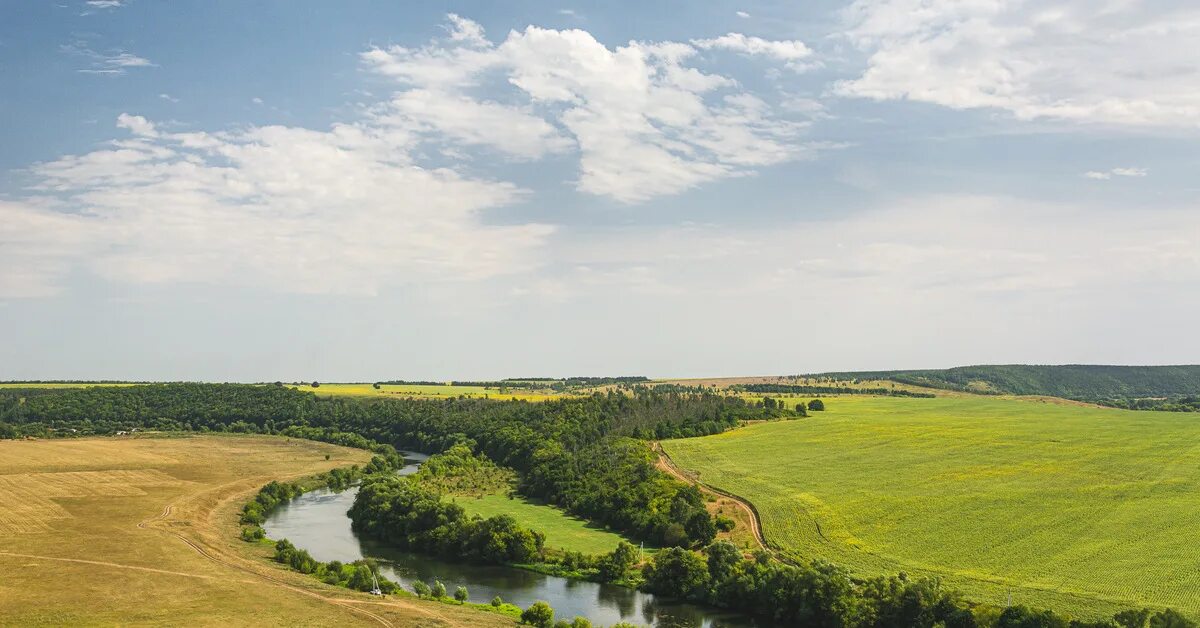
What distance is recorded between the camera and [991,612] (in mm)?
54094

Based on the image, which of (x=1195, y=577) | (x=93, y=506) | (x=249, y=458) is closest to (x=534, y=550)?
(x=1195, y=577)

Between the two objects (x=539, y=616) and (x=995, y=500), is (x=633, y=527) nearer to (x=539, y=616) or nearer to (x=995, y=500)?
(x=539, y=616)

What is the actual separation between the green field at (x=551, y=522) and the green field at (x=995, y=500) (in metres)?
17.1

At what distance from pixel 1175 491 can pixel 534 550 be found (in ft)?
208

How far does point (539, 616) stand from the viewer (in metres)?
60.8

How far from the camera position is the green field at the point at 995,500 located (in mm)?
61531

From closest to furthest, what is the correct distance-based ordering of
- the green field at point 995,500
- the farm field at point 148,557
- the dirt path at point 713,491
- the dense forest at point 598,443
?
the farm field at point 148,557 → the green field at point 995,500 → the dirt path at point 713,491 → the dense forest at point 598,443

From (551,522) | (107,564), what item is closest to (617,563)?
(551,522)

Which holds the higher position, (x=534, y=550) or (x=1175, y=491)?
(x=1175, y=491)

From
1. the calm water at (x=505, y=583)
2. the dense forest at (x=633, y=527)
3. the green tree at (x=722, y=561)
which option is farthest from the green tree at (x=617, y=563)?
the green tree at (x=722, y=561)

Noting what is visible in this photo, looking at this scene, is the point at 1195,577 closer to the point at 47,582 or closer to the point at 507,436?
the point at 47,582

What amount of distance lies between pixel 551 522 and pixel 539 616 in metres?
36.4

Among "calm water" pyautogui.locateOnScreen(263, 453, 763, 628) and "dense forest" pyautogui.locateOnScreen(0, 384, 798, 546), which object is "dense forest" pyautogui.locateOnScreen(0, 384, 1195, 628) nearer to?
"dense forest" pyautogui.locateOnScreen(0, 384, 798, 546)

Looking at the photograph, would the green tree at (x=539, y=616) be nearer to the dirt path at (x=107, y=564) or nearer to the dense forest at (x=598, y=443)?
the dense forest at (x=598, y=443)
